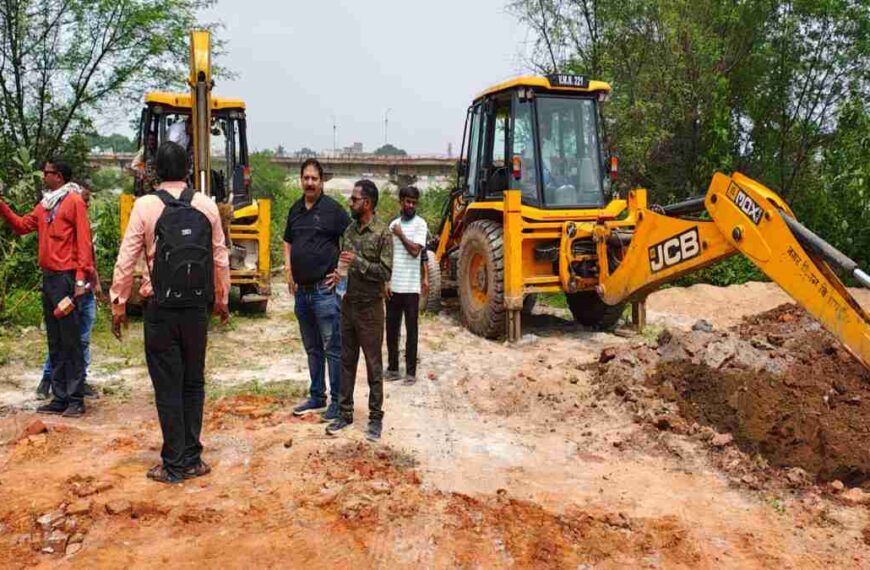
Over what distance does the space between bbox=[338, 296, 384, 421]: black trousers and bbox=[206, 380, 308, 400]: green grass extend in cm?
108

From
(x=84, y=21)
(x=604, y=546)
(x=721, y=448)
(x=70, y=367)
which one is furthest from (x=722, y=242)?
(x=84, y=21)

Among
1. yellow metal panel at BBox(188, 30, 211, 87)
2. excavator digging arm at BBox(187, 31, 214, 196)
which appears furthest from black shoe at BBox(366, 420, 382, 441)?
yellow metal panel at BBox(188, 30, 211, 87)

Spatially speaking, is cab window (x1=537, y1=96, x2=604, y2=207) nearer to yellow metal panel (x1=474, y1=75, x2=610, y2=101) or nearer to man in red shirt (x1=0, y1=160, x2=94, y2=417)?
yellow metal panel (x1=474, y1=75, x2=610, y2=101)

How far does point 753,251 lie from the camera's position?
18.6 feet

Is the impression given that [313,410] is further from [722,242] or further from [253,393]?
[722,242]

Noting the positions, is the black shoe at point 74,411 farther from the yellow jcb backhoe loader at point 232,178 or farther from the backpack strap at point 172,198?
the yellow jcb backhoe loader at point 232,178

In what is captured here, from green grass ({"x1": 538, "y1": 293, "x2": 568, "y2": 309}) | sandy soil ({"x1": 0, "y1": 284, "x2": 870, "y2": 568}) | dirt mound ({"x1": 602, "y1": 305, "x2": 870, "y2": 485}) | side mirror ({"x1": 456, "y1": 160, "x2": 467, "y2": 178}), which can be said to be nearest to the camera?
A: sandy soil ({"x1": 0, "y1": 284, "x2": 870, "y2": 568})

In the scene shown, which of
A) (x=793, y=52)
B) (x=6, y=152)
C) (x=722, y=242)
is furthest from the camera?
(x=793, y=52)

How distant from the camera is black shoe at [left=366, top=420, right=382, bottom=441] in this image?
5103 mm

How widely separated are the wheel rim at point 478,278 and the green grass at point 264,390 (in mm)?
3049

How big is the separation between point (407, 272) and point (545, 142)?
9.80 ft

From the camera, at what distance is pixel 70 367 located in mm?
5523

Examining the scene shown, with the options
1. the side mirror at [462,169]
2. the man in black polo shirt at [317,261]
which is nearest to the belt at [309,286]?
the man in black polo shirt at [317,261]

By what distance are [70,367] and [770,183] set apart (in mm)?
16970
